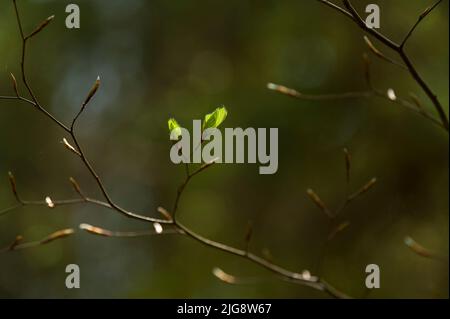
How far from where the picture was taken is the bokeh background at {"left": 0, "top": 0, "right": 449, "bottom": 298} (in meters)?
2.35

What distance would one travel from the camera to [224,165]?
2723 mm

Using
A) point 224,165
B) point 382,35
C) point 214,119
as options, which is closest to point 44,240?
point 214,119

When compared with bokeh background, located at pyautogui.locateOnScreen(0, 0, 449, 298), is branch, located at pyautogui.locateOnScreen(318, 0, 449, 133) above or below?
above

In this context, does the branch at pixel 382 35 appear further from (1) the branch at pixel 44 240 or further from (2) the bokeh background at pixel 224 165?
(2) the bokeh background at pixel 224 165

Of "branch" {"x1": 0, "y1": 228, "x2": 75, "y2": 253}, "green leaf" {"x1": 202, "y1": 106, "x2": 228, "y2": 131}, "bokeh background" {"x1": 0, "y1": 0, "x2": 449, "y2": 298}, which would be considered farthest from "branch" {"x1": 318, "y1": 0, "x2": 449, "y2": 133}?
"bokeh background" {"x1": 0, "y1": 0, "x2": 449, "y2": 298}

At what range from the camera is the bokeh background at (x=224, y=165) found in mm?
2346

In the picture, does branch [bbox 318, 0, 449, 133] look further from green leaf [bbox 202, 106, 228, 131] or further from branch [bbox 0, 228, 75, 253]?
branch [bbox 0, 228, 75, 253]

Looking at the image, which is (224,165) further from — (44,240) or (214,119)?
(214,119)

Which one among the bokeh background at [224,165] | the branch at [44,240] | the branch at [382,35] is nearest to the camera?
the branch at [382,35]

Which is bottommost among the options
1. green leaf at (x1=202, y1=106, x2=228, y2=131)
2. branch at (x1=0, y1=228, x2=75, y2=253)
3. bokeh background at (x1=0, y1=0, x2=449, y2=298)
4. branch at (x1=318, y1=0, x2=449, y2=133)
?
bokeh background at (x1=0, y1=0, x2=449, y2=298)

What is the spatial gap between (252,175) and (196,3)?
3.40 feet

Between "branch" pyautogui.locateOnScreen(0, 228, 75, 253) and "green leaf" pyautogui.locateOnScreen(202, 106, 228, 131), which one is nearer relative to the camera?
"green leaf" pyautogui.locateOnScreen(202, 106, 228, 131)

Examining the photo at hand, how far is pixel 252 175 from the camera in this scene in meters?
2.73

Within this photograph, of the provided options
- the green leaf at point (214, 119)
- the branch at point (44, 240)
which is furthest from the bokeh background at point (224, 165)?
the green leaf at point (214, 119)
